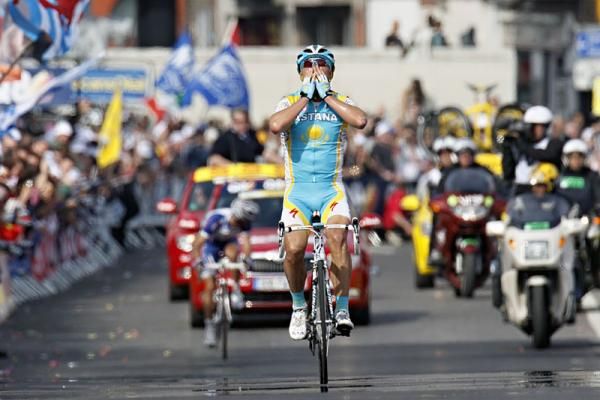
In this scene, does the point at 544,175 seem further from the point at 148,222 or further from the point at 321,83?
the point at 148,222

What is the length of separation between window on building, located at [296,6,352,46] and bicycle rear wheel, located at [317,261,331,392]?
4683 centimetres

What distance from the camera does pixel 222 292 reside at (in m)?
19.3

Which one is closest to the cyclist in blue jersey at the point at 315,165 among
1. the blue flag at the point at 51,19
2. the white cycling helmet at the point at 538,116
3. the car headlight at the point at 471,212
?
the blue flag at the point at 51,19

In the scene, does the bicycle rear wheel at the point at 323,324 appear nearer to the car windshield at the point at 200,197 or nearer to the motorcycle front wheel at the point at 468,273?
the car windshield at the point at 200,197

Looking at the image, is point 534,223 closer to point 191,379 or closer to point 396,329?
point 396,329

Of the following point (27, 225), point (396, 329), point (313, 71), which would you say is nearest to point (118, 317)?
point (27, 225)

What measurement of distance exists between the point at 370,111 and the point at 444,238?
23736mm

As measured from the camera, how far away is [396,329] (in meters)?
21.5

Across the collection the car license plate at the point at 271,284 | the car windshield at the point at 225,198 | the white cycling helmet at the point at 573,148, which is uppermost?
the white cycling helmet at the point at 573,148

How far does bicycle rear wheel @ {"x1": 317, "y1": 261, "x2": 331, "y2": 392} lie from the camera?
571 inches

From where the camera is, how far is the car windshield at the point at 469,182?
25.4 m

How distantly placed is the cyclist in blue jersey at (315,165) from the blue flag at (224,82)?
1932cm

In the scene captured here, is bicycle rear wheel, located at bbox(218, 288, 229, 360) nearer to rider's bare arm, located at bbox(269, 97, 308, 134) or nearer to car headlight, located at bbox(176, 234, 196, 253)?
rider's bare arm, located at bbox(269, 97, 308, 134)

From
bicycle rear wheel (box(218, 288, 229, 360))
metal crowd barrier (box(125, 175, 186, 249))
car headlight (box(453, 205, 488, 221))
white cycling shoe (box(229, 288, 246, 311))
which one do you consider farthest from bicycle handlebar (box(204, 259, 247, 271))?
metal crowd barrier (box(125, 175, 186, 249))
